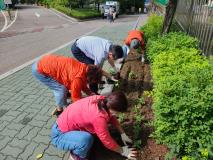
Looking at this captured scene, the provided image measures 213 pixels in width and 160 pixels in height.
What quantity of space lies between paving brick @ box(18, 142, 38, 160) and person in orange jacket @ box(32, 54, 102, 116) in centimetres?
90

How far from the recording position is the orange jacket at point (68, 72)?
4.26m

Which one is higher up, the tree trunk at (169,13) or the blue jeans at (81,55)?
the tree trunk at (169,13)

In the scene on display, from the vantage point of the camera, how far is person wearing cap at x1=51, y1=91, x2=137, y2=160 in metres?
3.23

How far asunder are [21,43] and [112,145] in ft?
41.0

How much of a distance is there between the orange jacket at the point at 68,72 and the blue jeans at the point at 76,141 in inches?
30.6

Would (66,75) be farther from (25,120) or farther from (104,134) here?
(104,134)

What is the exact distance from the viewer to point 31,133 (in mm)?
4637

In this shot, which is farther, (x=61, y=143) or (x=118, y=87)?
(x=118, y=87)

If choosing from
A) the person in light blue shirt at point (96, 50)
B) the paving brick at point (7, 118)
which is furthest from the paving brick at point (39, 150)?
the person in light blue shirt at point (96, 50)

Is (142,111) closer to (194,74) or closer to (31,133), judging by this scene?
(194,74)

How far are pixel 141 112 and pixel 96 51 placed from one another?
4.99 feet

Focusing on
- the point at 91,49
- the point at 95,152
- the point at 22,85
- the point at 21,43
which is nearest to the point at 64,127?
the point at 95,152

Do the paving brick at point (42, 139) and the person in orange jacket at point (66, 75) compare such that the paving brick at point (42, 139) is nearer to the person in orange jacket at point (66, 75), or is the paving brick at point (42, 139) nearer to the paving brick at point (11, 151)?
the paving brick at point (11, 151)

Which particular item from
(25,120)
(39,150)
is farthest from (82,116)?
(25,120)
